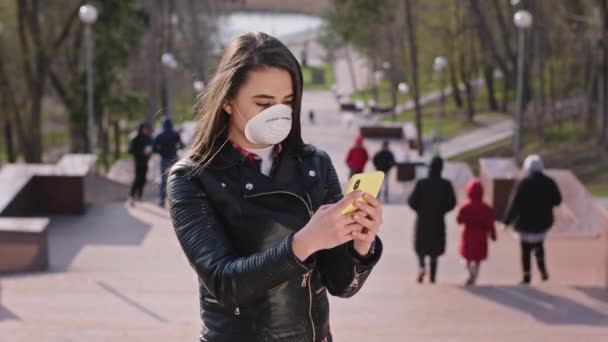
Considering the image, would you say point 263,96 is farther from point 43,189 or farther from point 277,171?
point 43,189

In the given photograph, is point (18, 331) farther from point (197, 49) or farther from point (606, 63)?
point (197, 49)

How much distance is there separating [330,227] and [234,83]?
1.74 ft

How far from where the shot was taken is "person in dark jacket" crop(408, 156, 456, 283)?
10.7 meters

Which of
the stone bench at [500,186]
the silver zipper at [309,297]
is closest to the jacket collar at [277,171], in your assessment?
the silver zipper at [309,297]

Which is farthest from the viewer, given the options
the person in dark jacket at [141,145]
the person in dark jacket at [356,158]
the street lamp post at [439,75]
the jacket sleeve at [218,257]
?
the street lamp post at [439,75]

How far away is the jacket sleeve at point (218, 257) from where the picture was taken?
2639mm

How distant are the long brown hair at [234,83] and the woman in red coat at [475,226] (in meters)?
7.81

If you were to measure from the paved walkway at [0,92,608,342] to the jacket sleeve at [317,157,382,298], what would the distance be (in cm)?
175

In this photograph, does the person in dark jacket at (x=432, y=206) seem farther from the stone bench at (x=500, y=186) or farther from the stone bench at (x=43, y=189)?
the stone bench at (x=500, y=186)

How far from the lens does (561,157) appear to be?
108 ft

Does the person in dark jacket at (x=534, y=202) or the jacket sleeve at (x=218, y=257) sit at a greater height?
the jacket sleeve at (x=218, y=257)

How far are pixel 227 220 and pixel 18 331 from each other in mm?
4612

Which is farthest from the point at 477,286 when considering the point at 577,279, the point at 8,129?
the point at 8,129

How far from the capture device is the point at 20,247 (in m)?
11.7
